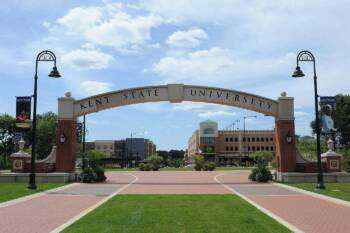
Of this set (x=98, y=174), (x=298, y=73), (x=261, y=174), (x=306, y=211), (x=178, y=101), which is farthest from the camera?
(x=178, y=101)

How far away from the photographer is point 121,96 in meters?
33.3

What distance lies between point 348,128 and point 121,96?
53.3m

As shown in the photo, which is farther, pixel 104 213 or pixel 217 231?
pixel 104 213

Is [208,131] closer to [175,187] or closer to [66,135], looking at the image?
[66,135]

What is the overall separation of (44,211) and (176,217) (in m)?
4.57

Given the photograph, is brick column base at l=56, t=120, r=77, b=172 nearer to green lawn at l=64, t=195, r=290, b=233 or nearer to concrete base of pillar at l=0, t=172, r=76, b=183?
concrete base of pillar at l=0, t=172, r=76, b=183

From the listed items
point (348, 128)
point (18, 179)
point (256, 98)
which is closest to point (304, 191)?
point (256, 98)

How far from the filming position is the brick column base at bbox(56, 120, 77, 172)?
3228cm

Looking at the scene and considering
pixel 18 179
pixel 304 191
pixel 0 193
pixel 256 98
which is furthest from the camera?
pixel 256 98

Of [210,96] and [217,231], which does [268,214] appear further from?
[210,96]

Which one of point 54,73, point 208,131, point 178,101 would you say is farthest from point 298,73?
point 208,131

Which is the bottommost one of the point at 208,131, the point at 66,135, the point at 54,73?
the point at 66,135

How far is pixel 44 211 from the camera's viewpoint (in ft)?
52.1

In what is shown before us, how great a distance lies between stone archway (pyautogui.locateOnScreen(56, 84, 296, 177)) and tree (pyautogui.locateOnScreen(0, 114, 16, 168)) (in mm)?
57864
